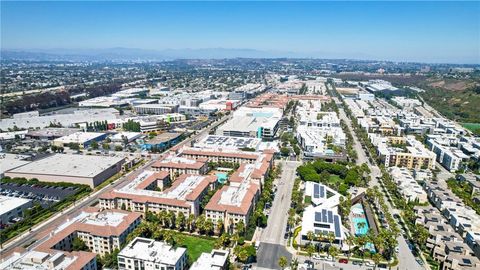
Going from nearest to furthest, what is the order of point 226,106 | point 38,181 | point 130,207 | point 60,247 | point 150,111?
point 60,247 → point 130,207 → point 38,181 → point 150,111 → point 226,106

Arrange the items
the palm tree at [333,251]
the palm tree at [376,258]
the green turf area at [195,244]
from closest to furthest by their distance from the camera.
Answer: the palm tree at [376,258]
the palm tree at [333,251]
the green turf area at [195,244]

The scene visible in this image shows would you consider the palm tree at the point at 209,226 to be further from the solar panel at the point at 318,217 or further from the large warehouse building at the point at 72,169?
the large warehouse building at the point at 72,169

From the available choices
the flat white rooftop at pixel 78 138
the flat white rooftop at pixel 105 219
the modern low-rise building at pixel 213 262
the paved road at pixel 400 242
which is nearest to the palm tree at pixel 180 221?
the flat white rooftop at pixel 105 219

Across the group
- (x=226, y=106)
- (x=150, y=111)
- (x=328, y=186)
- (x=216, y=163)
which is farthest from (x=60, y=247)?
(x=226, y=106)

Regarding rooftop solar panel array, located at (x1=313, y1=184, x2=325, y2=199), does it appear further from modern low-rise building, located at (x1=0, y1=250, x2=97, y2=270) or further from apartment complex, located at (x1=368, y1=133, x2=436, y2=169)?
modern low-rise building, located at (x1=0, y1=250, x2=97, y2=270)

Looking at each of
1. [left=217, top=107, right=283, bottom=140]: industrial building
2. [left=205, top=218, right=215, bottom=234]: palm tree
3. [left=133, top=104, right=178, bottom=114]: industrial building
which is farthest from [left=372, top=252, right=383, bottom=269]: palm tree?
[left=133, top=104, right=178, bottom=114]: industrial building

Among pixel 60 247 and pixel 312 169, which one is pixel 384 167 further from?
pixel 60 247

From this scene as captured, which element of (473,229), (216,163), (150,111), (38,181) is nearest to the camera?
(473,229)
